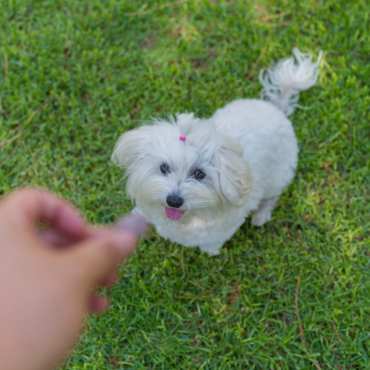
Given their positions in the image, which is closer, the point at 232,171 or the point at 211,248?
the point at 232,171

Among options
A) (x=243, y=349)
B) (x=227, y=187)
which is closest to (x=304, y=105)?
(x=227, y=187)

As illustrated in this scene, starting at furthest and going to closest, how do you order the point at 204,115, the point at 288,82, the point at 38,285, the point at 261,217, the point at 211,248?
the point at 204,115 → the point at 288,82 → the point at 261,217 → the point at 211,248 → the point at 38,285

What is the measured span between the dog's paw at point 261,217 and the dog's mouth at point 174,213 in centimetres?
120

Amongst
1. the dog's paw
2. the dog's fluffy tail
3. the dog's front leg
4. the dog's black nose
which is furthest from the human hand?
the dog's fluffy tail

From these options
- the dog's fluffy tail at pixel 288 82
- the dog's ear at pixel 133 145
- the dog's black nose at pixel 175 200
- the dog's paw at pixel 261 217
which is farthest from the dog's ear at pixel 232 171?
the dog's fluffy tail at pixel 288 82

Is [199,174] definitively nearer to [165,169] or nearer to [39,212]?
[165,169]

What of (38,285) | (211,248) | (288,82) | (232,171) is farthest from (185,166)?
(288,82)

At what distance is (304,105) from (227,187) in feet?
6.44

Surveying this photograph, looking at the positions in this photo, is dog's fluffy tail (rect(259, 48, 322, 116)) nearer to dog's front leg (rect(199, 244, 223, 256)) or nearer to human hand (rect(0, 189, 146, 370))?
dog's front leg (rect(199, 244, 223, 256))

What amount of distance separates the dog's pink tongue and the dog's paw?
1.20 m

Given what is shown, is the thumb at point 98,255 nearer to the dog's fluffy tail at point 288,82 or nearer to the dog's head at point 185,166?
the dog's head at point 185,166

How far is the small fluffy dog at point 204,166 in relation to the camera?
1979 mm

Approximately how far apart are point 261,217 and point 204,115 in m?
1.19

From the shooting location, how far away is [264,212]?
10.2ft
